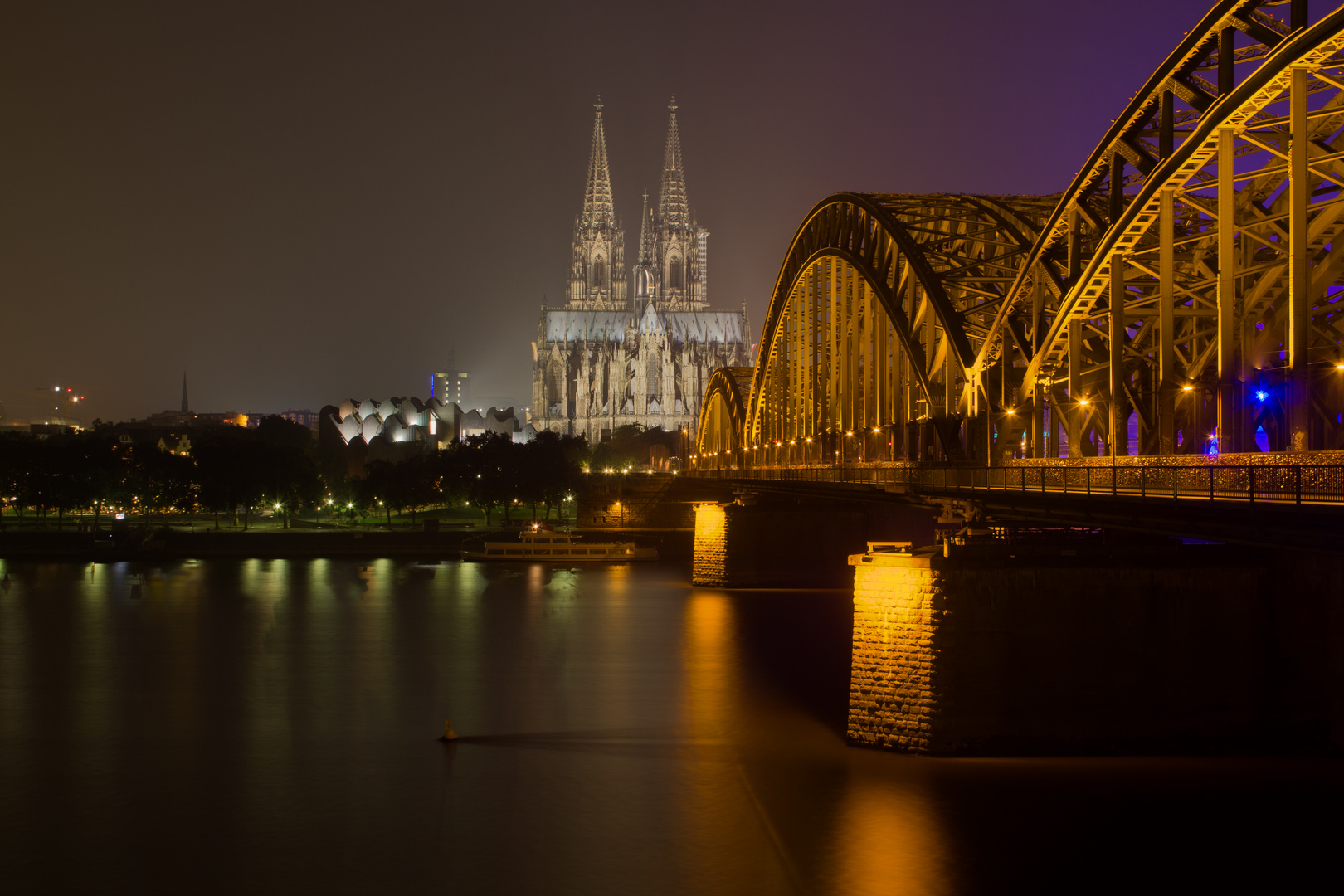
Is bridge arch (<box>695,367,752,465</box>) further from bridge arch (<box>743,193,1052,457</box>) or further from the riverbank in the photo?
bridge arch (<box>743,193,1052,457</box>)

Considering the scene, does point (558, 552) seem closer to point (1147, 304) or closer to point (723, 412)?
point (723, 412)

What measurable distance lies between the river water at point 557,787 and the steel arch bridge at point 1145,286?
6.74 meters

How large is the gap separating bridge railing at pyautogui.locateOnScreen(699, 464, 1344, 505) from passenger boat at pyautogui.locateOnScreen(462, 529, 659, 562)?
5376 cm

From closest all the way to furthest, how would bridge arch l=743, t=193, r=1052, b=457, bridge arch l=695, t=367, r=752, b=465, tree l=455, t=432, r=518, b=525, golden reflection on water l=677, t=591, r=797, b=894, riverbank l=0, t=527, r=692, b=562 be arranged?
golden reflection on water l=677, t=591, r=797, b=894, bridge arch l=743, t=193, r=1052, b=457, riverbank l=0, t=527, r=692, b=562, bridge arch l=695, t=367, r=752, b=465, tree l=455, t=432, r=518, b=525

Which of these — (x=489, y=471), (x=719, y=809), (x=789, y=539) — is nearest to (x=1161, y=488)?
(x=719, y=809)

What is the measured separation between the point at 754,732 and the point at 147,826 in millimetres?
14385

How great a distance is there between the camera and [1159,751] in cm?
2280

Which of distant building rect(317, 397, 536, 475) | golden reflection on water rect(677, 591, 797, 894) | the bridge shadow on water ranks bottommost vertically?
golden reflection on water rect(677, 591, 797, 894)

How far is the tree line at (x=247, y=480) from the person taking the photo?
3900 inches

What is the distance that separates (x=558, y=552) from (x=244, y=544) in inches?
869

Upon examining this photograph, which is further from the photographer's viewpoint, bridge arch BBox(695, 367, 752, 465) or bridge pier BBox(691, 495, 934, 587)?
bridge arch BBox(695, 367, 752, 465)

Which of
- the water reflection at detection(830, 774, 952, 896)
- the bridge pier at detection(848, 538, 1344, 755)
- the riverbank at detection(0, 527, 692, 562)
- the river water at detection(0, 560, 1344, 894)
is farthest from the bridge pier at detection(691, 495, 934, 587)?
the water reflection at detection(830, 774, 952, 896)

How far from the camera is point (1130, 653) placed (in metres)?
22.6

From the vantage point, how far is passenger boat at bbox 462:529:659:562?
8394 cm
